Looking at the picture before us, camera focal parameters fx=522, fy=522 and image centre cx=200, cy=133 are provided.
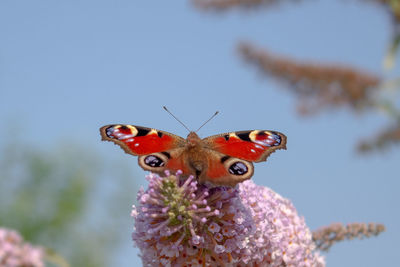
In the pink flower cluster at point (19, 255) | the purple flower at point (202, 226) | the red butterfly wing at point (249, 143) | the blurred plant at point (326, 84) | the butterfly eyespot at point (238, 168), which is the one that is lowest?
the pink flower cluster at point (19, 255)

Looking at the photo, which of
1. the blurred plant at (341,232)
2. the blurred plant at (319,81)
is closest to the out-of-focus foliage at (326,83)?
the blurred plant at (319,81)

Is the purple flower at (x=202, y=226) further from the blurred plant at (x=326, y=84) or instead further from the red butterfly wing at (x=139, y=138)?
the blurred plant at (x=326, y=84)

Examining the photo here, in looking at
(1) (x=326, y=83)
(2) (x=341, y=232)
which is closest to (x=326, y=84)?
(1) (x=326, y=83)

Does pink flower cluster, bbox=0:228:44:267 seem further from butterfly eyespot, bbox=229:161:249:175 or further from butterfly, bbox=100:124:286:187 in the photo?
butterfly eyespot, bbox=229:161:249:175

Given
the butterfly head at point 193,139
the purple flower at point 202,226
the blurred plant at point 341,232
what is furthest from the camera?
Result: the blurred plant at point 341,232

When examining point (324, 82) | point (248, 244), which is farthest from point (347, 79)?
point (248, 244)

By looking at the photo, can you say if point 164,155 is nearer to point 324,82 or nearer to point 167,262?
point 167,262

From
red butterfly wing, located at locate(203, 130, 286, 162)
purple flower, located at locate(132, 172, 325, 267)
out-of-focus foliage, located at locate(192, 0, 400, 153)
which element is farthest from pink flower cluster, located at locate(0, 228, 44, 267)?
out-of-focus foliage, located at locate(192, 0, 400, 153)
